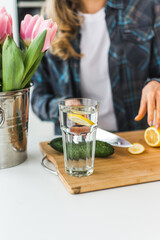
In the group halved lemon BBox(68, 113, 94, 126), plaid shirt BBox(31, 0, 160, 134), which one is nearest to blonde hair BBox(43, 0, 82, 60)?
plaid shirt BBox(31, 0, 160, 134)

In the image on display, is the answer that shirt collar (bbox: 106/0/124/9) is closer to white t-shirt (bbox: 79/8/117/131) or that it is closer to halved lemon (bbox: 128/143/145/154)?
white t-shirt (bbox: 79/8/117/131)

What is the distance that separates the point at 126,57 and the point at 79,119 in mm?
926

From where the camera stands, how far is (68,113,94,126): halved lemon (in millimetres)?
744

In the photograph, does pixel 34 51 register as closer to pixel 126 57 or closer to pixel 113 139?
pixel 113 139

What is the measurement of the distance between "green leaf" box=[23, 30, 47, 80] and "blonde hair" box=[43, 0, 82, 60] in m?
0.82

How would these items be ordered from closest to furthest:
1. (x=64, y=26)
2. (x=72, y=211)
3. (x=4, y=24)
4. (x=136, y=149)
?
(x=72, y=211), (x=4, y=24), (x=136, y=149), (x=64, y=26)

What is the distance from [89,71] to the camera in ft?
5.23

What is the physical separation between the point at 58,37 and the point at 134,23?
42cm

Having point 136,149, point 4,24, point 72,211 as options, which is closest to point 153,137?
point 136,149

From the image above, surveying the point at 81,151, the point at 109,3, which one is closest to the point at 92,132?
the point at 81,151

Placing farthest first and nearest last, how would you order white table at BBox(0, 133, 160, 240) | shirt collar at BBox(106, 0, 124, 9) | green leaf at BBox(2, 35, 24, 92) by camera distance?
1. shirt collar at BBox(106, 0, 124, 9)
2. green leaf at BBox(2, 35, 24, 92)
3. white table at BBox(0, 133, 160, 240)

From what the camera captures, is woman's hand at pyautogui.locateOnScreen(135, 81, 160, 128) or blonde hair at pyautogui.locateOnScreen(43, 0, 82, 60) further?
blonde hair at pyautogui.locateOnScreen(43, 0, 82, 60)

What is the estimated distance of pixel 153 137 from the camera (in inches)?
38.2

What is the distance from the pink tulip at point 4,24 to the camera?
2.37ft
